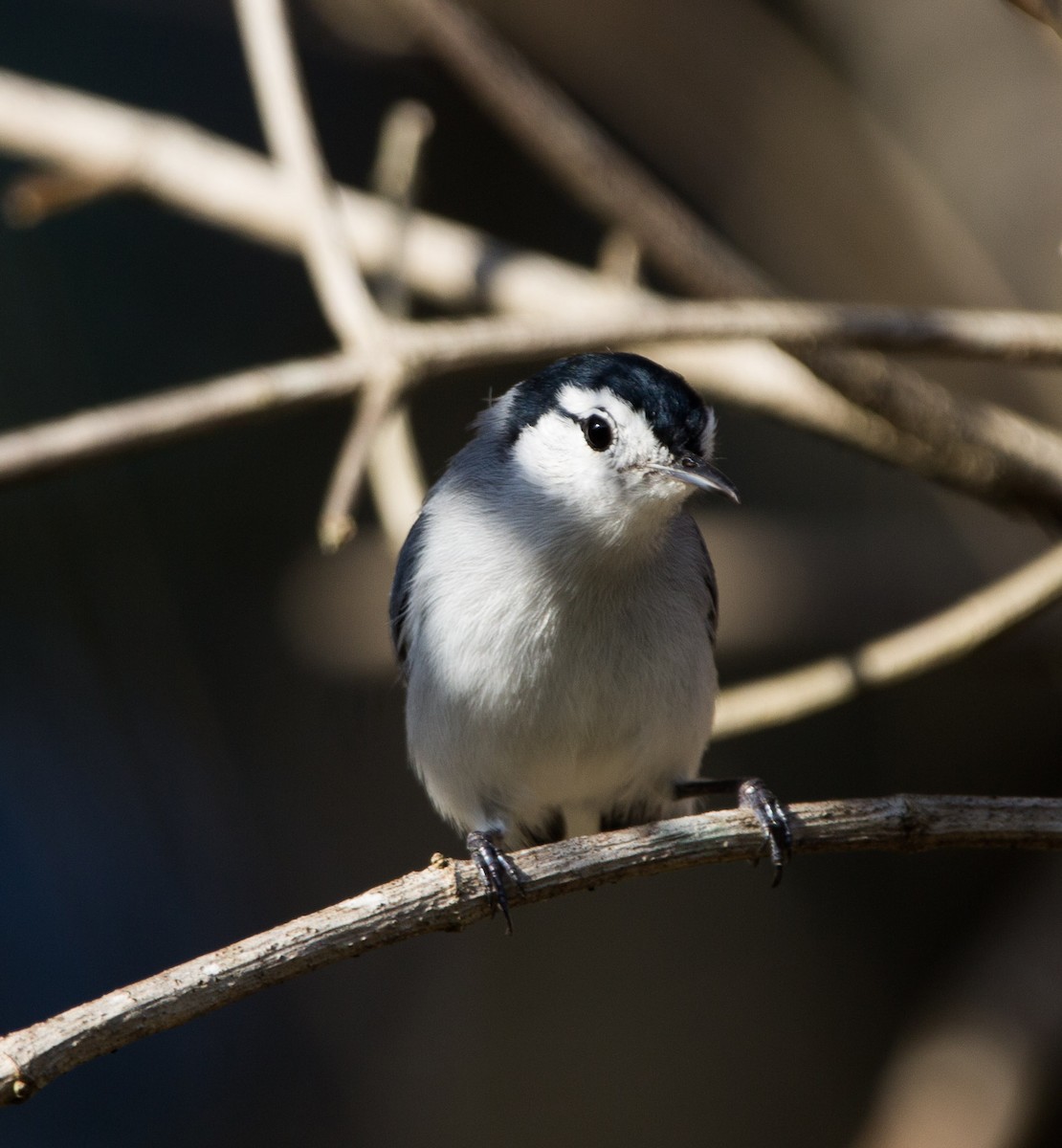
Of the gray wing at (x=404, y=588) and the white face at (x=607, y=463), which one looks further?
the gray wing at (x=404, y=588)

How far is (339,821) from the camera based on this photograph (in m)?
3.05

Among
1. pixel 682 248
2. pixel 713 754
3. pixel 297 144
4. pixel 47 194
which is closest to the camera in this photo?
pixel 682 248

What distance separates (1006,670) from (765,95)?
131 centimetres

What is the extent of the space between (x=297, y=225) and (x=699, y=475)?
0.90 meters

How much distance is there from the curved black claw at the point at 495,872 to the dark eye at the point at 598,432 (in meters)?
0.48

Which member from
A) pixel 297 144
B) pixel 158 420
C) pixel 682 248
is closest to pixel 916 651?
pixel 682 248

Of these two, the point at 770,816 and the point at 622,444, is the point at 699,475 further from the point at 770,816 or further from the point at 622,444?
the point at 770,816

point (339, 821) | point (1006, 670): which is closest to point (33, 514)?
point (339, 821)

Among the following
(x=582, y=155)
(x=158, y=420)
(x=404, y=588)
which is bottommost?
(x=404, y=588)

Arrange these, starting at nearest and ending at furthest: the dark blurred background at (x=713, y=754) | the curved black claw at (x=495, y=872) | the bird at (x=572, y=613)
Answer: the curved black claw at (x=495, y=872), the bird at (x=572, y=613), the dark blurred background at (x=713, y=754)

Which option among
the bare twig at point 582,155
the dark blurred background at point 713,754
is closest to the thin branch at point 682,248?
the bare twig at point 582,155

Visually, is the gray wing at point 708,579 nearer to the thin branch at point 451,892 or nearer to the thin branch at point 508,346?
the thin branch at point 508,346

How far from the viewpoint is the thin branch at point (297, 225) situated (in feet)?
7.00

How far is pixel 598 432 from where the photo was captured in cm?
163
